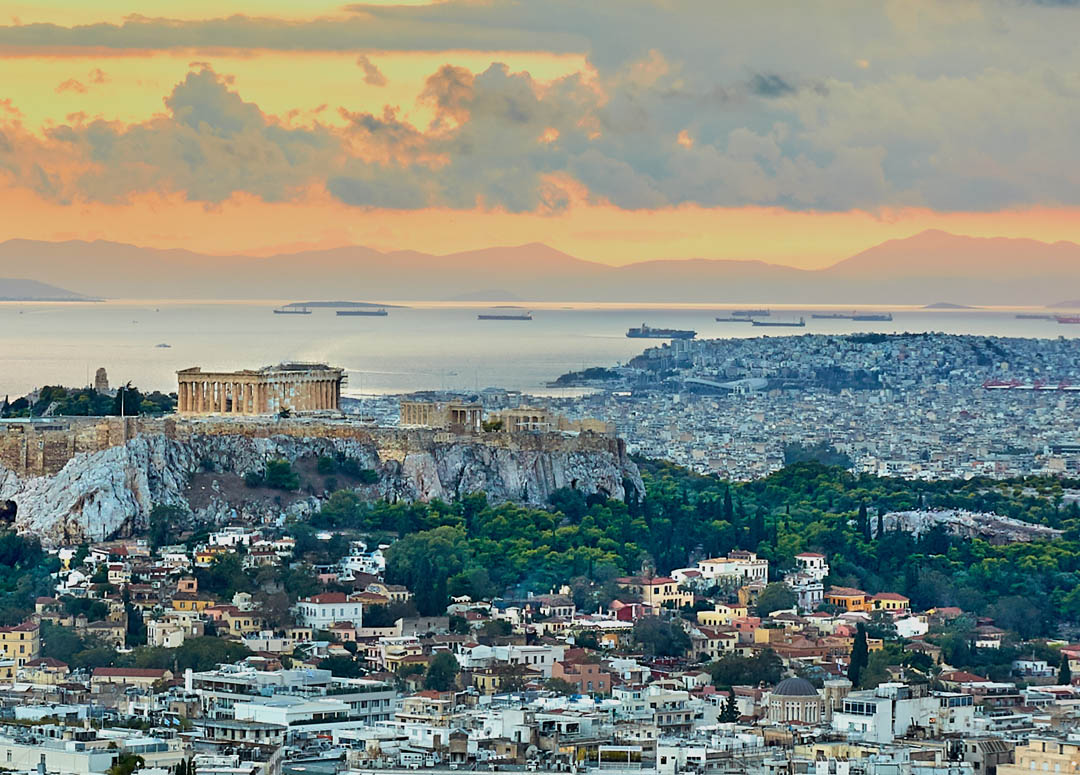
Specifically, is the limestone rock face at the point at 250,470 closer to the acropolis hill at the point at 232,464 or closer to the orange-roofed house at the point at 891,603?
the acropolis hill at the point at 232,464

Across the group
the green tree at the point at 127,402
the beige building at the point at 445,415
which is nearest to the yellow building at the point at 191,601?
the green tree at the point at 127,402

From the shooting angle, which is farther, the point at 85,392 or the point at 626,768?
the point at 85,392

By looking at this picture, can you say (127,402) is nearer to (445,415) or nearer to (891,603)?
(445,415)

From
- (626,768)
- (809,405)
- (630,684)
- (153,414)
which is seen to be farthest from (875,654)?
(809,405)

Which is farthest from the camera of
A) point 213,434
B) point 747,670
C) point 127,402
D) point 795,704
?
point 127,402

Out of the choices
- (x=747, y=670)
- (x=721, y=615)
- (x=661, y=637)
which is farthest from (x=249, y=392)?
(x=747, y=670)

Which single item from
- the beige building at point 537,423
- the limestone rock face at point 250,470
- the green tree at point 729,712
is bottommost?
the green tree at point 729,712

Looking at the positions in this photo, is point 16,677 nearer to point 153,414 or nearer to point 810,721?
point 810,721
